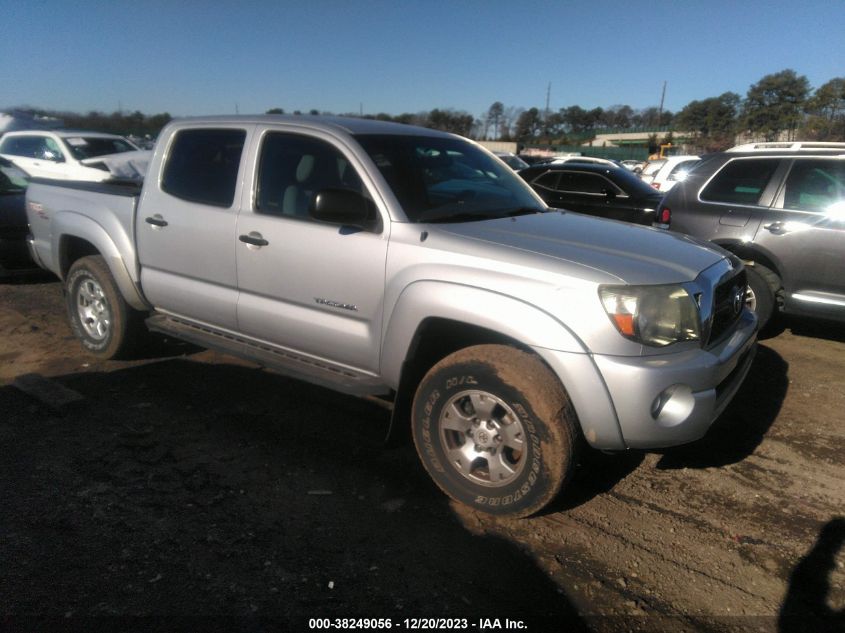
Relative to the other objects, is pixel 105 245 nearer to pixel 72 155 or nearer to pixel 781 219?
pixel 781 219

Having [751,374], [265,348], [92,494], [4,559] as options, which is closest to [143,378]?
[265,348]

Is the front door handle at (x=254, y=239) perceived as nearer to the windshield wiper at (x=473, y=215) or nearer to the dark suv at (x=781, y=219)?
the windshield wiper at (x=473, y=215)

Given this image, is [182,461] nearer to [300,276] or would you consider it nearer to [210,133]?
[300,276]

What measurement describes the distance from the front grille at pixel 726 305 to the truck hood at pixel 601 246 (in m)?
0.16

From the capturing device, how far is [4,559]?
111 inches

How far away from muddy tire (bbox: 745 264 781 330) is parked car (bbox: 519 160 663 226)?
3485 millimetres

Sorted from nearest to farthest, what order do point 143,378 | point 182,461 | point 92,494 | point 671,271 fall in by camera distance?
point 671,271 < point 92,494 < point 182,461 < point 143,378

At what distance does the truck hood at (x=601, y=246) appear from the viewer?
9.88 ft

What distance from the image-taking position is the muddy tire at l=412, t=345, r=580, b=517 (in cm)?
296

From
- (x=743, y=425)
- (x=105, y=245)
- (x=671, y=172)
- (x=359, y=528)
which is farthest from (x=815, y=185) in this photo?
(x=671, y=172)

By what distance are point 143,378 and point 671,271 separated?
390 centimetres

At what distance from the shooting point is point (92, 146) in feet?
43.8

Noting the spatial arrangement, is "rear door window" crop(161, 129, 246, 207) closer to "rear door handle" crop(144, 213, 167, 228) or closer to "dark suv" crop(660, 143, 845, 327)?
"rear door handle" crop(144, 213, 167, 228)

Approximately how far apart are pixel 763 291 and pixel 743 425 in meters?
1.98
